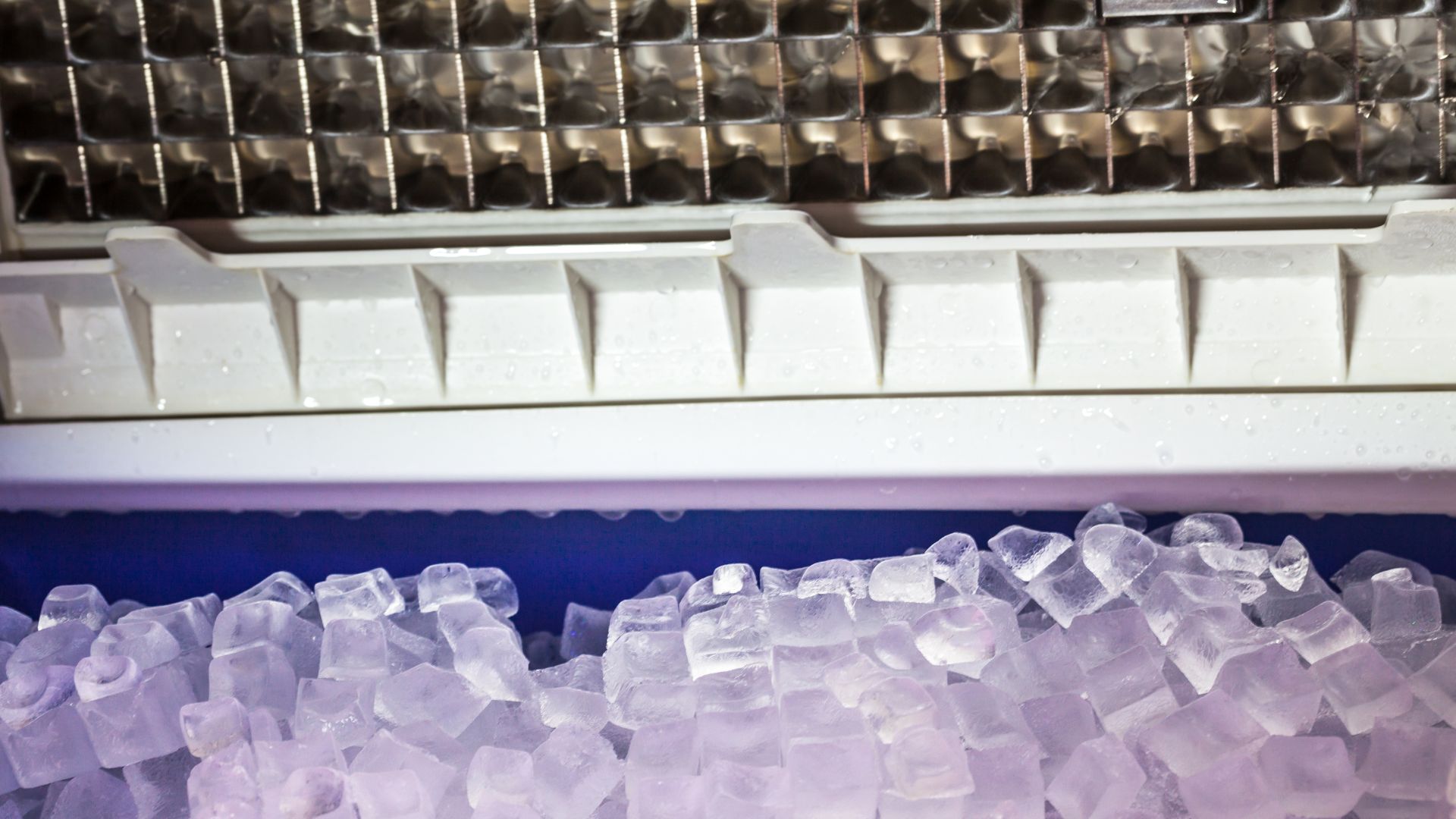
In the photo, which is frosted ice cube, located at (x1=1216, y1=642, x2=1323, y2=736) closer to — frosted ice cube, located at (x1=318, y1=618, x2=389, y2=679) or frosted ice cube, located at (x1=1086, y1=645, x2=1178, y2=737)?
frosted ice cube, located at (x1=1086, y1=645, x2=1178, y2=737)

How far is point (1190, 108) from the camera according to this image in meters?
1.01

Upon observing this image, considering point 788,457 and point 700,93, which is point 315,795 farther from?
point 700,93

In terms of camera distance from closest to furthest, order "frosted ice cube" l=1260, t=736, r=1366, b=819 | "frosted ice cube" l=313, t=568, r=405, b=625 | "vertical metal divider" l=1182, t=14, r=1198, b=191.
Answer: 1. "frosted ice cube" l=1260, t=736, r=1366, b=819
2. "vertical metal divider" l=1182, t=14, r=1198, b=191
3. "frosted ice cube" l=313, t=568, r=405, b=625

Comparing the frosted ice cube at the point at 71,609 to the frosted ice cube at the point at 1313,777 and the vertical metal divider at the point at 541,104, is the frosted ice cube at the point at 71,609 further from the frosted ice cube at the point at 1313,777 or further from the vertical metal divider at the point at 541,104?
the frosted ice cube at the point at 1313,777

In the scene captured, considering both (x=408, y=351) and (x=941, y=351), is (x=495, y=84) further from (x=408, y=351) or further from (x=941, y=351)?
(x=941, y=351)

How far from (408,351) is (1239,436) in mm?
831

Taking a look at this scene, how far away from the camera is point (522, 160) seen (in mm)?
1092

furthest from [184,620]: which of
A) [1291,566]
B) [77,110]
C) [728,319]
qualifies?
[1291,566]

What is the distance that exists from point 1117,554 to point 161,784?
0.93 m

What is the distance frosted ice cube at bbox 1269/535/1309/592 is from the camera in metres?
1.05

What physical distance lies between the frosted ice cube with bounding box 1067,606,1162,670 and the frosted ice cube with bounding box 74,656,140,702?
0.87 meters

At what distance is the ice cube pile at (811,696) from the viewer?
3.01 feet

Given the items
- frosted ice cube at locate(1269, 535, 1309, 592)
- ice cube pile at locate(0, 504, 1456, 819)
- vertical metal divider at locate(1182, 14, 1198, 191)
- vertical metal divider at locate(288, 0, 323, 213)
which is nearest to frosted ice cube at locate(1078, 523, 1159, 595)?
ice cube pile at locate(0, 504, 1456, 819)

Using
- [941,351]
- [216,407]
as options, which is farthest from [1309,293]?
[216,407]
